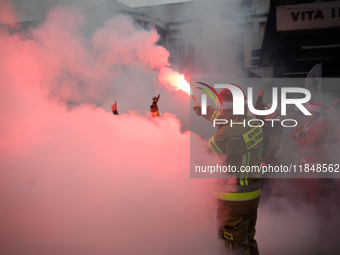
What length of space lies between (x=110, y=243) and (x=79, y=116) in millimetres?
1461

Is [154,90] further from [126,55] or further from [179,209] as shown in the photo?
[179,209]

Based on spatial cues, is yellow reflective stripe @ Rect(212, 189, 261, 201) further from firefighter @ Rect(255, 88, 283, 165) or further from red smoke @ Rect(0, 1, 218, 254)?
firefighter @ Rect(255, 88, 283, 165)

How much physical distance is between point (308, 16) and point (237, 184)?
2.57 meters

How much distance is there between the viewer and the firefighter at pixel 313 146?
3.55 metres

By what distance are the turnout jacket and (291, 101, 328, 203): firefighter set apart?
70.0 inches

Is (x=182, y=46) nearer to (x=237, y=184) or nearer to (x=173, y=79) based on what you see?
(x=173, y=79)

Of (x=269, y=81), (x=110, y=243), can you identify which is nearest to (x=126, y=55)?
(x=110, y=243)

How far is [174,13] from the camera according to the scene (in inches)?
189

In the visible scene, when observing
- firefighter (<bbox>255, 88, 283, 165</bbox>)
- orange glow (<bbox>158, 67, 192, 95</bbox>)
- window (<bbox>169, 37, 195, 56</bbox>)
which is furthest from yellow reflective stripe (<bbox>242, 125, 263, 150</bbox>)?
window (<bbox>169, 37, 195, 56</bbox>)

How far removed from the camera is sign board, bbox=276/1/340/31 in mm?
3133

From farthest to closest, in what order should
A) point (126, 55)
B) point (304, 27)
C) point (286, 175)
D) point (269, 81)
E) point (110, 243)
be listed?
point (269, 81), point (286, 175), point (304, 27), point (126, 55), point (110, 243)

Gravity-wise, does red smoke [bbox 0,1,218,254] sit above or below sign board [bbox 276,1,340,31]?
below

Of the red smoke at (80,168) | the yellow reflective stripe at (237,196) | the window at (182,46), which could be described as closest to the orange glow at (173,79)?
the red smoke at (80,168)

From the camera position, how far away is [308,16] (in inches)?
126
